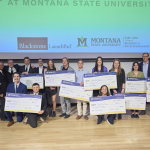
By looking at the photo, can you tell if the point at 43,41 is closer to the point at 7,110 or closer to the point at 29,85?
the point at 29,85

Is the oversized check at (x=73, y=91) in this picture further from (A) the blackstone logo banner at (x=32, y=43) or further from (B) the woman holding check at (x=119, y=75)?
(A) the blackstone logo banner at (x=32, y=43)

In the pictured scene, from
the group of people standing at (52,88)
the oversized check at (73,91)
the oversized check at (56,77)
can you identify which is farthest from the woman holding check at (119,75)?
A: the oversized check at (56,77)

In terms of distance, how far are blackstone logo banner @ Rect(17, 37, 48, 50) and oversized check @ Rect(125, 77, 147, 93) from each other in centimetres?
239

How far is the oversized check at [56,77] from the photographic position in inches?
134

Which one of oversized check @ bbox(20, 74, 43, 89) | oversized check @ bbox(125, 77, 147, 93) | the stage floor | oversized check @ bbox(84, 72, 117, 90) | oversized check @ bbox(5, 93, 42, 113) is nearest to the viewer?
the stage floor

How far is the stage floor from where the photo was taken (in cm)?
225

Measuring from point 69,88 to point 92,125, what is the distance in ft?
3.18

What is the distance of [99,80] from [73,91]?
2.16ft

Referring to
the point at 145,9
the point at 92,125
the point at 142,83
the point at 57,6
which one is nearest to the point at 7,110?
the point at 92,125

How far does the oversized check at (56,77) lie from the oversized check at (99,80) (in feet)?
1.50

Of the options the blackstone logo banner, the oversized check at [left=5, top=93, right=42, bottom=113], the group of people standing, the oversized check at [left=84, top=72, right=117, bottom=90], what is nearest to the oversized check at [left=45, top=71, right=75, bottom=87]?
the group of people standing

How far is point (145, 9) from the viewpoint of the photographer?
381 centimetres

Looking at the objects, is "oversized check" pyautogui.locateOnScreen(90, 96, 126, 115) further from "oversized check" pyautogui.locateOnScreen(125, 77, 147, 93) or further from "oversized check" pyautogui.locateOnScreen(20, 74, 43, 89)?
"oversized check" pyautogui.locateOnScreen(20, 74, 43, 89)

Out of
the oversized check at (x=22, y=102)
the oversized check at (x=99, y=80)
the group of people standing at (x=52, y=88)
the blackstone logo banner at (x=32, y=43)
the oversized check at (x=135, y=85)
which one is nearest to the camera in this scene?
the oversized check at (x=22, y=102)
